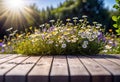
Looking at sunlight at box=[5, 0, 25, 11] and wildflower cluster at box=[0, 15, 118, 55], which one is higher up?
sunlight at box=[5, 0, 25, 11]

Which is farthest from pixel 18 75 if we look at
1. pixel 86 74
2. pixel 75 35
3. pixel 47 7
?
pixel 47 7

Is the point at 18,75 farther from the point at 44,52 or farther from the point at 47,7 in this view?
the point at 47,7

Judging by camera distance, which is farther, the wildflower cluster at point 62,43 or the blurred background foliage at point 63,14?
the blurred background foliage at point 63,14

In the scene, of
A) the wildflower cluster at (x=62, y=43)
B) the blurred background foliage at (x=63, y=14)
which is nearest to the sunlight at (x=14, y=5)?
the blurred background foliage at (x=63, y=14)

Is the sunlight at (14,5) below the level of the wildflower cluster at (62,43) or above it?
above

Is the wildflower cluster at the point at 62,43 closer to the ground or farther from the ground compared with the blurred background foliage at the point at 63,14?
closer to the ground

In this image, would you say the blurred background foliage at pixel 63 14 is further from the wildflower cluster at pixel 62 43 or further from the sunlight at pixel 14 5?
the wildflower cluster at pixel 62 43

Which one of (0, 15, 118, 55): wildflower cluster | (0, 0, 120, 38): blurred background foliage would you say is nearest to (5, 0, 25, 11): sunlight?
(0, 0, 120, 38): blurred background foliage

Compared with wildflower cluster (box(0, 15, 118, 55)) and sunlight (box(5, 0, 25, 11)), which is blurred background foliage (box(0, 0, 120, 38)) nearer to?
sunlight (box(5, 0, 25, 11))
